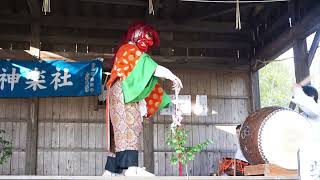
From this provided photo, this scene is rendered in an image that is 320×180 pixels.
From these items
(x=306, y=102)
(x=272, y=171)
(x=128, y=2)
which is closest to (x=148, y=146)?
(x=128, y=2)

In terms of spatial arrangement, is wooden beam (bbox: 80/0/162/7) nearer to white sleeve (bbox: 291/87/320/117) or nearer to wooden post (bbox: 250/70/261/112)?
wooden post (bbox: 250/70/261/112)

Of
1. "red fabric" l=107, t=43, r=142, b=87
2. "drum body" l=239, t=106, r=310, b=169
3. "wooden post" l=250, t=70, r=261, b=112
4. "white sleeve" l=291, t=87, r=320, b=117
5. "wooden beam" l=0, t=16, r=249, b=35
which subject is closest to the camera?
"white sleeve" l=291, t=87, r=320, b=117

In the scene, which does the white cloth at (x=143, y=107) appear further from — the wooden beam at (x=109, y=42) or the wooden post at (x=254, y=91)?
the wooden post at (x=254, y=91)

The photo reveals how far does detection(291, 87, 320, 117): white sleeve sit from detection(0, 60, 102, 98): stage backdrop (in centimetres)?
359

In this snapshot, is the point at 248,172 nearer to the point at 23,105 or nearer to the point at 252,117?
the point at 252,117

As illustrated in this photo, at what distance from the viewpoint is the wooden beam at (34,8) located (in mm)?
7381

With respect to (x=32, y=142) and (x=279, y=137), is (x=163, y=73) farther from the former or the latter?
(x=32, y=142)

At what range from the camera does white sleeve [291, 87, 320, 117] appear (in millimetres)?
4477

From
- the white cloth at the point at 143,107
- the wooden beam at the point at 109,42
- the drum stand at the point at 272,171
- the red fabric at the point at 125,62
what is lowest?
the drum stand at the point at 272,171

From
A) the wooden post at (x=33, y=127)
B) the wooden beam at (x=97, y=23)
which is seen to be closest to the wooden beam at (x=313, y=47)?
the wooden beam at (x=97, y=23)

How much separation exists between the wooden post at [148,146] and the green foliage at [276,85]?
14.5 metres

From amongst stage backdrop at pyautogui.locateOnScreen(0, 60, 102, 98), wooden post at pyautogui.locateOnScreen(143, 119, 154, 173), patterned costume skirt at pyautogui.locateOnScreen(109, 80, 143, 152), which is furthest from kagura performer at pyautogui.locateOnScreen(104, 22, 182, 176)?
wooden post at pyautogui.locateOnScreen(143, 119, 154, 173)

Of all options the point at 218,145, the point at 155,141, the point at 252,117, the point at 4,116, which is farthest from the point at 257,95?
the point at 4,116

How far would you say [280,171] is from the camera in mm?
4656
